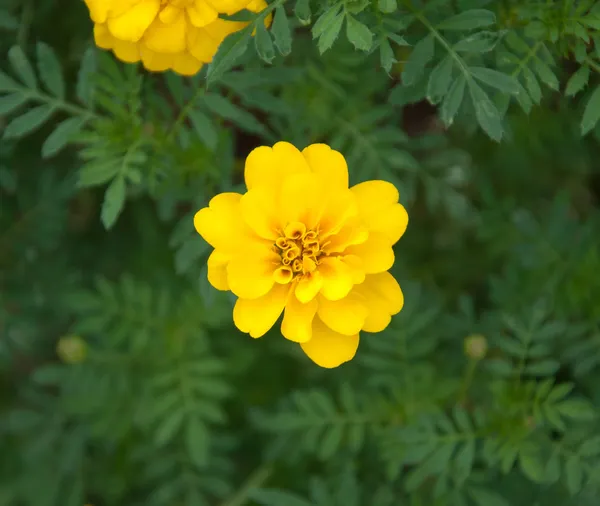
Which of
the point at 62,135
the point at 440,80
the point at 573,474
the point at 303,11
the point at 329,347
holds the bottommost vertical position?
the point at 573,474

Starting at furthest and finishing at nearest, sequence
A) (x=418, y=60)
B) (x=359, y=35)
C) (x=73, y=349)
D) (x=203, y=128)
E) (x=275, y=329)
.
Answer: (x=275, y=329), (x=73, y=349), (x=203, y=128), (x=418, y=60), (x=359, y=35)

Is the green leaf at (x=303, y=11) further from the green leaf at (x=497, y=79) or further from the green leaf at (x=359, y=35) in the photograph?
the green leaf at (x=497, y=79)

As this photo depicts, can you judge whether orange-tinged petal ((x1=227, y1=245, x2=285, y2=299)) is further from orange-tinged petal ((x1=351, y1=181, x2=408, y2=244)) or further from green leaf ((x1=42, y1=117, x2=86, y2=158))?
green leaf ((x1=42, y1=117, x2=86, y2=158))

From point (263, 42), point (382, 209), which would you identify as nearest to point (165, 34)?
point (263, 42)

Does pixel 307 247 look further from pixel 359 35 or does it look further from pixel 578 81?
pixel 578 81

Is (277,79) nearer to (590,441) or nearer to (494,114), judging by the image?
(494,114)

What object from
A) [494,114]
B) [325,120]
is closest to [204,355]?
[325,120]

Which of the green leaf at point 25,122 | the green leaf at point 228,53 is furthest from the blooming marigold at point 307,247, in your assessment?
the green leaf at point 25,122

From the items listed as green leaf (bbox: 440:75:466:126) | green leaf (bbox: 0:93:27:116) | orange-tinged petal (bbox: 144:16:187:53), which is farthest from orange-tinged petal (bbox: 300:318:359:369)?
green leaf (bbox: 0:93:27:116)
